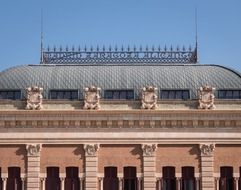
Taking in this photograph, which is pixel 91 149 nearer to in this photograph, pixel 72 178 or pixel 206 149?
pixel 72 178

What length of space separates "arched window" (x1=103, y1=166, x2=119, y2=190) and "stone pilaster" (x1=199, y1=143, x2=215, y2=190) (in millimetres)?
6497

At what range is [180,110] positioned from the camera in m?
45.9

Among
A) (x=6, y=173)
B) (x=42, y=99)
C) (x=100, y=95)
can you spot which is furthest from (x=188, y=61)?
(x=6, y=173)

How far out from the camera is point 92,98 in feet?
151

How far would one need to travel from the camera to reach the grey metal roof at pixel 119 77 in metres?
48.8

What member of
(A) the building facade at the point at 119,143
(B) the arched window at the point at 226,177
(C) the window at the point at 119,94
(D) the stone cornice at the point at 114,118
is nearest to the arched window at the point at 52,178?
(A) the building facade at the point at 119,143

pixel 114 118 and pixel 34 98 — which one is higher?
Answer: pixel 34 98

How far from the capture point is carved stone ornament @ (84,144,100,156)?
1794 inches

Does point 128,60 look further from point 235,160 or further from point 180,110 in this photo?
point 235,160

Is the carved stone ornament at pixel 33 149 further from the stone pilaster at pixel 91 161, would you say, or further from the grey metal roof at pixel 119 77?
the grey metal roof at pixel 119 77

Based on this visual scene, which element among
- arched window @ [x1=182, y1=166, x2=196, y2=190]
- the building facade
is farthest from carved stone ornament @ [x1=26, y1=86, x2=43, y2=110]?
arched window @ [x1=182, y1=166, x2=196, y2=190]

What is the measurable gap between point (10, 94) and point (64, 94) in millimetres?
4271

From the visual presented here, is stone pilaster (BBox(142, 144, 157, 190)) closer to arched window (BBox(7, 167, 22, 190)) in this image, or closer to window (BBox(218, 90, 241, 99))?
window (BBox(218, 90, 241, 99))

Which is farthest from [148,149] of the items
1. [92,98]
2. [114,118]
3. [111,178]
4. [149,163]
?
[92,98]
